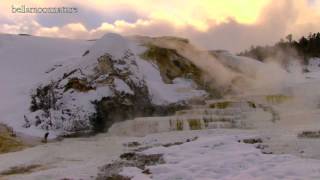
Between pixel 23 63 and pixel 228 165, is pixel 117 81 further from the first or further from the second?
pixel 228 165

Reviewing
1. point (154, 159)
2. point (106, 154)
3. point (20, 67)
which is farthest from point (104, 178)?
point (20, 67)

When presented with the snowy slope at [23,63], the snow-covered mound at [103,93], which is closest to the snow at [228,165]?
the snow-covered mound at [103,93]

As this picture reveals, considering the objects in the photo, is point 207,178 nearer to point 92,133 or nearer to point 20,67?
point 92,133

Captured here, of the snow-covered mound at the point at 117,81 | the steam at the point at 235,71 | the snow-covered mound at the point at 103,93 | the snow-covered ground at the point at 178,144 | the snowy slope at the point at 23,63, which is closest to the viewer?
the snow-covered ground at the point at 178,144

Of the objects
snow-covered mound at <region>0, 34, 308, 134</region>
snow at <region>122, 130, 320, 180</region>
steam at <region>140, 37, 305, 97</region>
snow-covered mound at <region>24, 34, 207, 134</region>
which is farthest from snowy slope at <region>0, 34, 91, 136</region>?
snow at <region>122, 130, 320, 180</region>

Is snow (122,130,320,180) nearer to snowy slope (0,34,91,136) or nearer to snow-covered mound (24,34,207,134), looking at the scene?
snow-covered mound (24,34,207,134)

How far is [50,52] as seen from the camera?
2914 centimetres

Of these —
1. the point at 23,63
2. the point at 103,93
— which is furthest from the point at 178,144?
the point at 23,63

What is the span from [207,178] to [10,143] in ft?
28.7

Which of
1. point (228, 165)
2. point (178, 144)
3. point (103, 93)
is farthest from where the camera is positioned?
point (103, 93)

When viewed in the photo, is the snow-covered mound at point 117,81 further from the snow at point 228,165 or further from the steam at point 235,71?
the snow at point 228,165

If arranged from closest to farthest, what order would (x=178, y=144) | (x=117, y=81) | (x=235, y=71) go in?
1. (x=178, y=144)
2. (x=117, y=81)
3. (x=235, y=71)

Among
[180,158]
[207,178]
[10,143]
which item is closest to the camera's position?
[207,178]

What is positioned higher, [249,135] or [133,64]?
[133,64]
